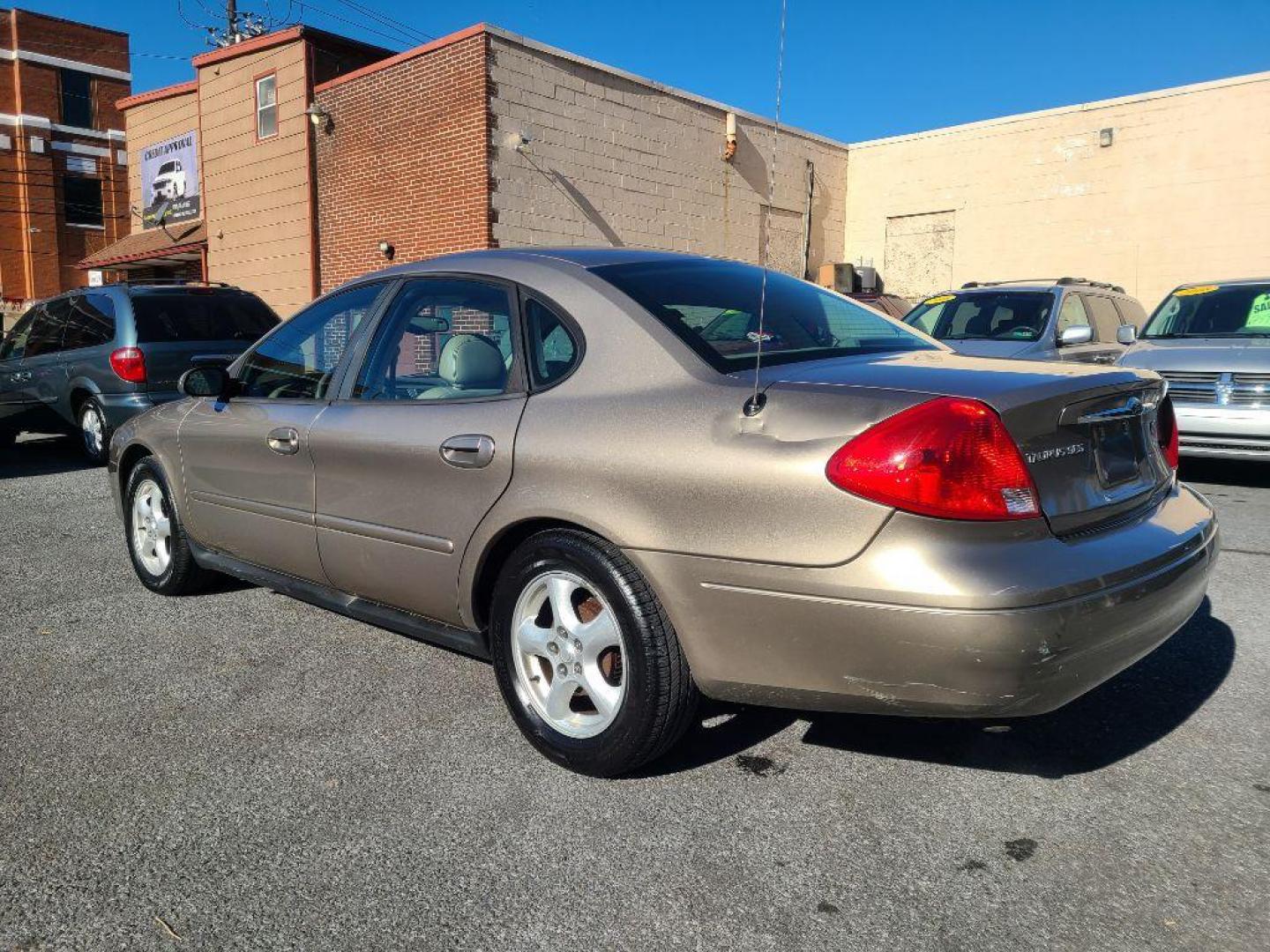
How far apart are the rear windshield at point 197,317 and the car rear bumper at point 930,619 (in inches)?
303

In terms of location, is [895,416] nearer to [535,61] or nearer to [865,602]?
[865,602]

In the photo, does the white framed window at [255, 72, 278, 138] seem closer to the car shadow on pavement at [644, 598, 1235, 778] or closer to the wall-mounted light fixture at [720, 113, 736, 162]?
the wall-mounted light fixture at [720, 113, 736, 162]

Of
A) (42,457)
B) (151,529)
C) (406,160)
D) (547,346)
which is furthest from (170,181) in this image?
(547,346)

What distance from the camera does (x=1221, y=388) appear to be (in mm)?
7727

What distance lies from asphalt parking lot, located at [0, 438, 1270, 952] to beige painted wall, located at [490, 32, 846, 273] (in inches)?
393

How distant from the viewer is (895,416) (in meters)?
2.40

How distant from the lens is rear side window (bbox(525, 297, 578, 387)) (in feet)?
10.1

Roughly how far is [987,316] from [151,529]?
7.48 m

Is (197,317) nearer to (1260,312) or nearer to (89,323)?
(89,323)

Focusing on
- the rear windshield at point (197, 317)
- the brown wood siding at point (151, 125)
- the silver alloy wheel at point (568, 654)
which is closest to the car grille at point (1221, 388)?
the silver alloy wheel at point (568, 654)

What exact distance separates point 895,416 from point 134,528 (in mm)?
4124

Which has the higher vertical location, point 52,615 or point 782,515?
point 782,515

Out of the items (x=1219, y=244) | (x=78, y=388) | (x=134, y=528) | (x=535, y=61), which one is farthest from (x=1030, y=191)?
(x=134, y=528)

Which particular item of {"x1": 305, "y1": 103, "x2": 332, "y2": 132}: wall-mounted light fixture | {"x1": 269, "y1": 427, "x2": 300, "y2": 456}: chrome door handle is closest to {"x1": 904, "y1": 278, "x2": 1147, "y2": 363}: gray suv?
{"x1": 269, "y1": 427, "x2": 300, "y2": 456}: chrome door handle
